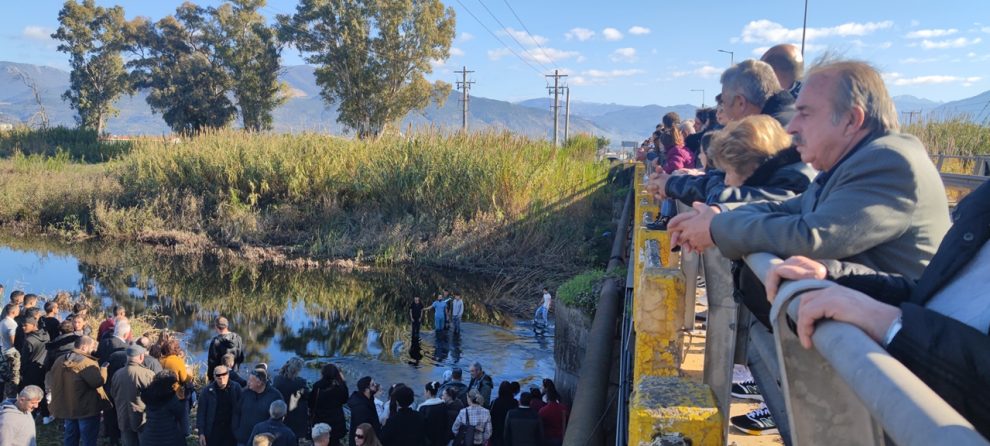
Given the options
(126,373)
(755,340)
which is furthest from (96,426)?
(755,340)

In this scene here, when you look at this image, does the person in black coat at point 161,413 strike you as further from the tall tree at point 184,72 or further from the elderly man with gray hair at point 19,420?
the tall tree at point 184,72

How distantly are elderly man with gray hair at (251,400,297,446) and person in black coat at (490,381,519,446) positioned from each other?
2.32 meters

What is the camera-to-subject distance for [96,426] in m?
7.02

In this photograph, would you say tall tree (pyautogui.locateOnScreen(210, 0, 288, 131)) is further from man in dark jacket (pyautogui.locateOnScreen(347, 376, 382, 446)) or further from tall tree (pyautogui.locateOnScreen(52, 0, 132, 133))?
man in dark jacket (pyautogui.locateOnScreen(347, 376, 382, 446))

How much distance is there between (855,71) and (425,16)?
39.3m

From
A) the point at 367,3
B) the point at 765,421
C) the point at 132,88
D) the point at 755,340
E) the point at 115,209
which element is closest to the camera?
the point at 755,340

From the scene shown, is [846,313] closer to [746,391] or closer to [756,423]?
[756,423]

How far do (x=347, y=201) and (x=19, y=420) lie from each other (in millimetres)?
17090

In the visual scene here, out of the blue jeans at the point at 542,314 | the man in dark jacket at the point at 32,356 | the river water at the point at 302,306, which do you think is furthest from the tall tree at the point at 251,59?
the man in dark jacket at the point at 32,356

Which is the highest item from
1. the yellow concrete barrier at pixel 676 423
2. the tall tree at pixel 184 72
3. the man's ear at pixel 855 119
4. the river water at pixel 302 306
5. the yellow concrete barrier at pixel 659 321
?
the tall tree at pixel 184 72

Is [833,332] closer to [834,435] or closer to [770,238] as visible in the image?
[834,435]

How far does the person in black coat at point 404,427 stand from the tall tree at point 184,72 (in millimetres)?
40622

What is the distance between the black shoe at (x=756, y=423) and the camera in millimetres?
3037

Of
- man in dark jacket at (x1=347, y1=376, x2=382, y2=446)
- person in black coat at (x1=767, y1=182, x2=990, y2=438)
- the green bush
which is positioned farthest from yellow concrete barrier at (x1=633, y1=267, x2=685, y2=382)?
the green bush
